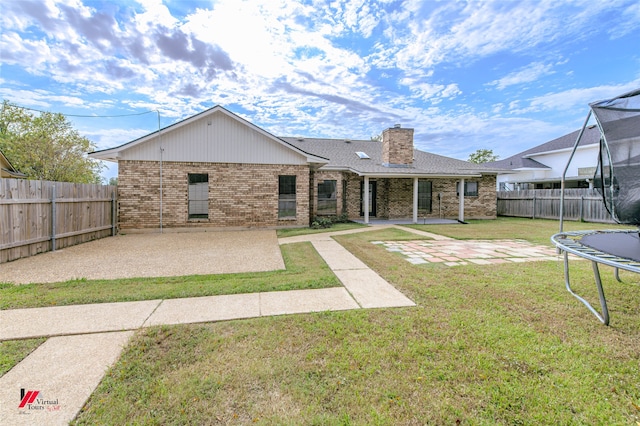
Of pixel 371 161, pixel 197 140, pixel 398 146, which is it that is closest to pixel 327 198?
pixel 371 161

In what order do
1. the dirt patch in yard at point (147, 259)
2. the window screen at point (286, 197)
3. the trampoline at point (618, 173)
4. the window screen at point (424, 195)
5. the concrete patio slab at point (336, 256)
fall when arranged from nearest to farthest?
1. the trampoline at point (618, 173)
2. the dirt patch in yard at point (147, 259)
3. the concrete patio slab at point (336, 256)
4. the window screen at point (286, 197)
5. the window screen at point (424, 195)

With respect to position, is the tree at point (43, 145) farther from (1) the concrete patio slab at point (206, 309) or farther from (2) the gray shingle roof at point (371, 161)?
(1) the concrete patio slab at point (206, 309)

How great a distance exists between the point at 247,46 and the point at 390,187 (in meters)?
9.98

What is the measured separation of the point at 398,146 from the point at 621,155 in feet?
43.7

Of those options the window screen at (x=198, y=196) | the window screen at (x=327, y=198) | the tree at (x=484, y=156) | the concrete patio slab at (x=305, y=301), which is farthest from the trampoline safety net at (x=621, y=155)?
the tree at (x=484, y=156)

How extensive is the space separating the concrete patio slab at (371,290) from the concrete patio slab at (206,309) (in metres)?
1.44

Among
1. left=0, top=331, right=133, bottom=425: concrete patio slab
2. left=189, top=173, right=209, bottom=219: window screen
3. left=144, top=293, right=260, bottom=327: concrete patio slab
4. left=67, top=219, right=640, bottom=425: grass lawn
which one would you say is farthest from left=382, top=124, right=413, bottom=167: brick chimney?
left=0, top=331, right=133, bottom=425: concrete patio slab

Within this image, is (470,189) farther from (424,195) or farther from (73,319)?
(73,319)

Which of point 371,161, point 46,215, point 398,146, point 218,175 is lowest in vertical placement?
point 46,215

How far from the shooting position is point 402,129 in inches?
626

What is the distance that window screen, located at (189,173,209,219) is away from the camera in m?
11.7

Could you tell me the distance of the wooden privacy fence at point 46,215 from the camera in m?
6.24

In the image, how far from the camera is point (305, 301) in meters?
3.87

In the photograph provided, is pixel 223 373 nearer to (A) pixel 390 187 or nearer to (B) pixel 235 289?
(B) pixel 235 289
